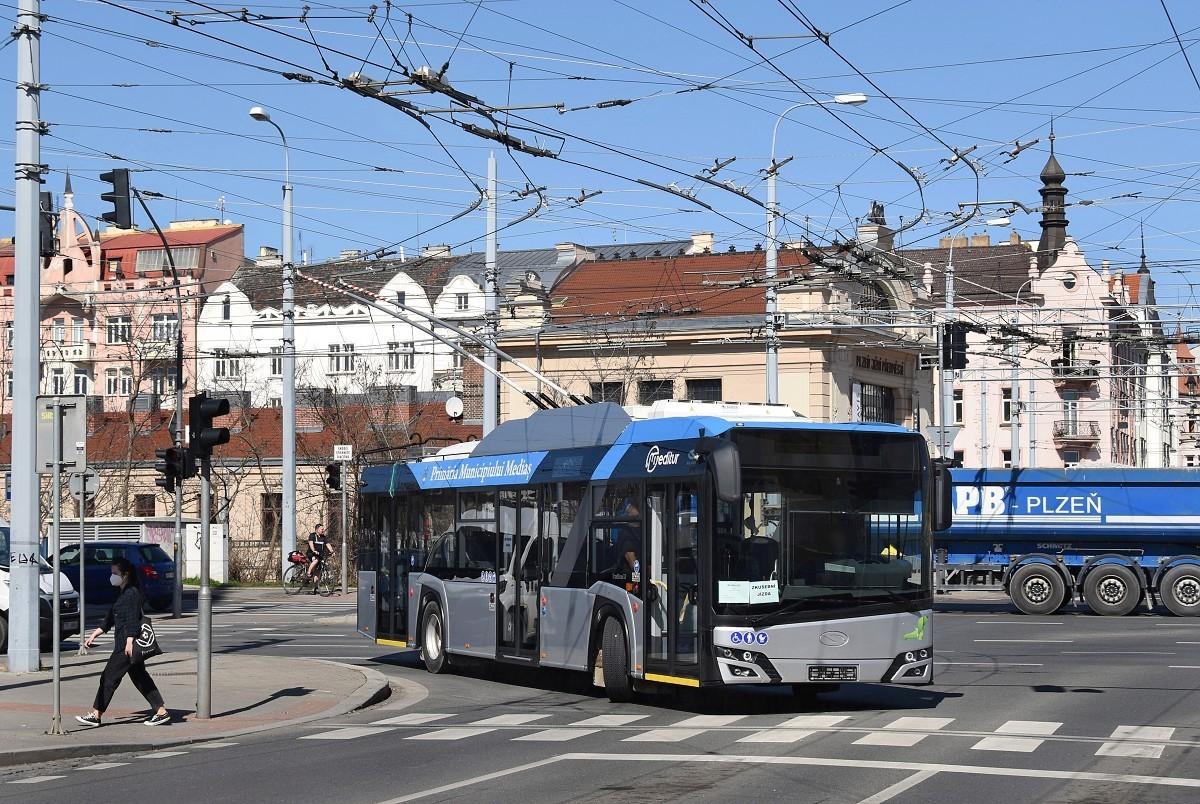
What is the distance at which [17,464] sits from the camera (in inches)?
814

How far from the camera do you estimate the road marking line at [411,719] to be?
16.5 m

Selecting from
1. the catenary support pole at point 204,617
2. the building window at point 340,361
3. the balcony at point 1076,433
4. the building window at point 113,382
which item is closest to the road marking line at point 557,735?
the catenary support pole at point 204,617

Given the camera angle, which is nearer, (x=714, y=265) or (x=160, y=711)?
(x=160, y=711)

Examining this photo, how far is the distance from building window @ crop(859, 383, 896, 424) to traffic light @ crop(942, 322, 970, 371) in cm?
1875

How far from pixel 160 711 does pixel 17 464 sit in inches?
230

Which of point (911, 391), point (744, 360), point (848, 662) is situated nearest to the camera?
point (848, 662)

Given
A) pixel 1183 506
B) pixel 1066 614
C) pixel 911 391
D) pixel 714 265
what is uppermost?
pixel 714 265

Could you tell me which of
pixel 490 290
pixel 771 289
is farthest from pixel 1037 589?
pixel 490 290

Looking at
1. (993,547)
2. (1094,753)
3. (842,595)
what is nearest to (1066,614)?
(993,547)

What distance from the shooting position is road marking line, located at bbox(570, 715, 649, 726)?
15921mm

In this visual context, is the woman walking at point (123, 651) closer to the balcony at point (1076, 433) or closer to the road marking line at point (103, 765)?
the road marking line at point (103, 765)

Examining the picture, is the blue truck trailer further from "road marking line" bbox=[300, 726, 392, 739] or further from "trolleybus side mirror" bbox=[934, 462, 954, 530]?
"road marking line" bbox=[300, 726, 392, 739]

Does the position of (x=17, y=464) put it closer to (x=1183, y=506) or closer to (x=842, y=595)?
(x=842, y=595)

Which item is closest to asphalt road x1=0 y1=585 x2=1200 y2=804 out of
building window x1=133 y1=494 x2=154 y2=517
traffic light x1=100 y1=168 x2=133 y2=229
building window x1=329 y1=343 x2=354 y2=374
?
traffic light x1=100 y1=168 x2=133 y2=229
